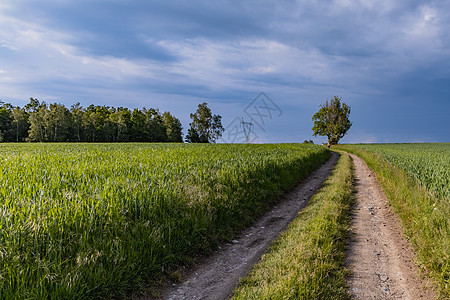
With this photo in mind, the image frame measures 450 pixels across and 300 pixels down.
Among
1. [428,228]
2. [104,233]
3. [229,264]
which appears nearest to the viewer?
[104,233]

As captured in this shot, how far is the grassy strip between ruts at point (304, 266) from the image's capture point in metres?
4.39

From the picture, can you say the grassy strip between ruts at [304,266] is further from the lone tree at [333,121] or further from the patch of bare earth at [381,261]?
the lone tree at [333,121]

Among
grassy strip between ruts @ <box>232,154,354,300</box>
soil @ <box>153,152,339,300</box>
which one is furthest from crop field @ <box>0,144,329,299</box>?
grassy strip between ruts @ <box>232,154,354,300</box>

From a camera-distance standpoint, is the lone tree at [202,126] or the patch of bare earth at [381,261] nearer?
the patch of bare earth at [381,261]

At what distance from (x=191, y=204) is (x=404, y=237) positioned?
234 inches

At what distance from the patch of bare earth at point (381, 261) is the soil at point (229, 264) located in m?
2.03

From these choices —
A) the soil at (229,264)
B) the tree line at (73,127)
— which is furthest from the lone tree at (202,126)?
the soil at (229,264)

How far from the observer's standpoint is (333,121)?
78.5 metres

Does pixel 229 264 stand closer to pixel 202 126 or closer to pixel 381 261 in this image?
pixel 381 261

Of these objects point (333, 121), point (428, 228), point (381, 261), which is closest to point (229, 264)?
point (381, 261)

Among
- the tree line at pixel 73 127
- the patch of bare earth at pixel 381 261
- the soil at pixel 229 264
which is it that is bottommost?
the soil at pixel 229 264

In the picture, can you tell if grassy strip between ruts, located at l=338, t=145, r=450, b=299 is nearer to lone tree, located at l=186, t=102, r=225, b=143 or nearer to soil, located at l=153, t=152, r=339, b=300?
soil, located at l=153, t=152, r=339, b=300

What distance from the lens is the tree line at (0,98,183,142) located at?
265 ft

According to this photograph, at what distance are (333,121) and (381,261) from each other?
78545 millimetres
